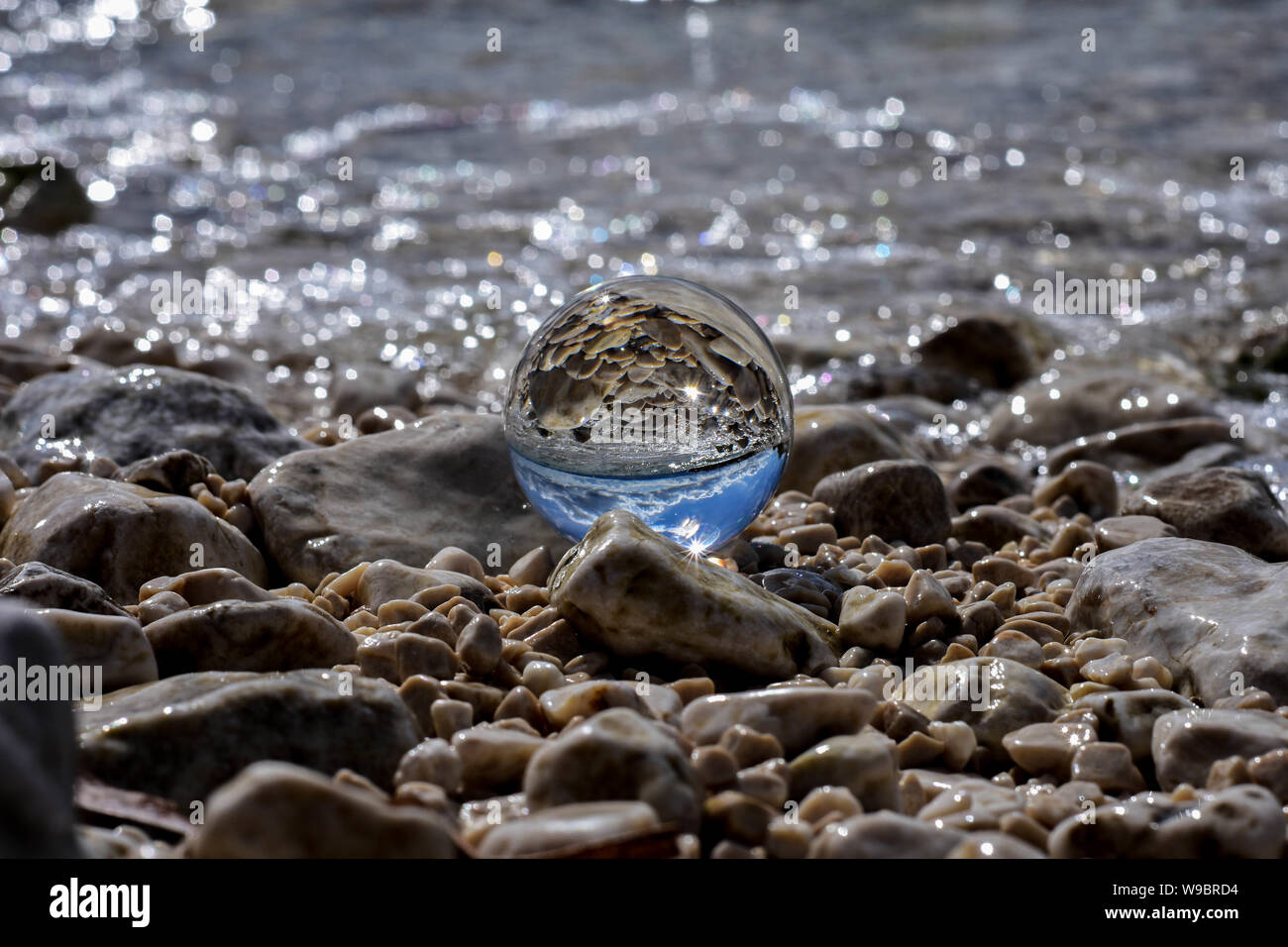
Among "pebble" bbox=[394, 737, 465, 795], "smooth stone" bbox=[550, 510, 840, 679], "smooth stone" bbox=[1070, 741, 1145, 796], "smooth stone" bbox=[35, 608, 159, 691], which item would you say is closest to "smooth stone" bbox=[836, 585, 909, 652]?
"smooth stone" bbox=[550, 510, 840, 679]

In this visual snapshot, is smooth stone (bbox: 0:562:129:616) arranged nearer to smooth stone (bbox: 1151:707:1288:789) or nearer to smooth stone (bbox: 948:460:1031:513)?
smooth stone (bbox: 1151:707:1288:789)

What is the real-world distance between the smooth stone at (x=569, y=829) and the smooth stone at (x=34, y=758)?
1.88ft

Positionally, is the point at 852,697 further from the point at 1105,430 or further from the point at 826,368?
the point at 826,368

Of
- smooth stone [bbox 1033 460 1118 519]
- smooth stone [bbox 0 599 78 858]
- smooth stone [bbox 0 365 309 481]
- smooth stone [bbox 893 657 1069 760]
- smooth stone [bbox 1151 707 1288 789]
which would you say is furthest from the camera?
smooth stone [bbox 1033 460 1118 519]

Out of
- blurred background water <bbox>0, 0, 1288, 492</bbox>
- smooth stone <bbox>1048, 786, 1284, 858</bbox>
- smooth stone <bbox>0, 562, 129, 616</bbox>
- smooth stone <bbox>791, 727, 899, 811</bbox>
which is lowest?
smooth stone <bbox>1048, 786, 1284, 858</bbox>

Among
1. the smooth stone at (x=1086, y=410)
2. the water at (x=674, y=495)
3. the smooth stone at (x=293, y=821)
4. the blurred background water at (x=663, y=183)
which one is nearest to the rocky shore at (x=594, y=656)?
the smooth stone at (x=293, y=821)

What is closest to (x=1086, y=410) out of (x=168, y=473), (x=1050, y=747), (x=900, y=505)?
(x=900, y=505)

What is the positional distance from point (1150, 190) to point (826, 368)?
4877 mm

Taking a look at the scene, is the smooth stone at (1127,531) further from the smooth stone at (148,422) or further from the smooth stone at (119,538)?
the smooth stone at (148,422)

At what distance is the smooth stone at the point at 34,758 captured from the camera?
57.9 inches

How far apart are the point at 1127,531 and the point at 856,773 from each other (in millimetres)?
1832

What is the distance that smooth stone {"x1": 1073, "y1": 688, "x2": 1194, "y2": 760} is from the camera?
2354 millimetres

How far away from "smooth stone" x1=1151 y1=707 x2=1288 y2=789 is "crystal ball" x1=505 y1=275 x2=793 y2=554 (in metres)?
1.23
